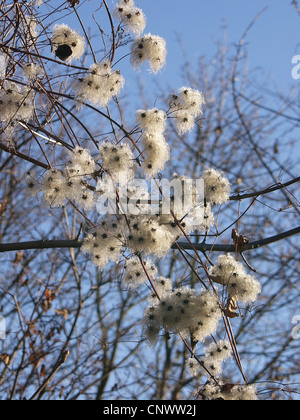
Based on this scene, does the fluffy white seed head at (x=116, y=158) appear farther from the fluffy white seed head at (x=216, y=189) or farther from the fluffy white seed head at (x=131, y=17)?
the fluffy white seed head at (x=131, y=17)

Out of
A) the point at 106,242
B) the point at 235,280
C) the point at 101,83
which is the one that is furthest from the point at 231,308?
the point at 101,83

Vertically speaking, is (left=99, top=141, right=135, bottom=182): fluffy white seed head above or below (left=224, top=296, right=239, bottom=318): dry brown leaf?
above

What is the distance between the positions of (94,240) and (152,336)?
2.49 ft

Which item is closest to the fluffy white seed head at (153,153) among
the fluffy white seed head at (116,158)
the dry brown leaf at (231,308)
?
the fluffy white seed head at (116,158)

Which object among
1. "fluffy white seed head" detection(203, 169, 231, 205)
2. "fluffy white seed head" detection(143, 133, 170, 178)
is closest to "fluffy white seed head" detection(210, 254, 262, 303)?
"fluffy white seed head" detection(203, 169, 231, 205)

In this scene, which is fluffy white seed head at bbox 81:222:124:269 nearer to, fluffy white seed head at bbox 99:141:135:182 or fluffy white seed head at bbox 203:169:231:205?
fluffy white seed head at bbox 99:141:135:182

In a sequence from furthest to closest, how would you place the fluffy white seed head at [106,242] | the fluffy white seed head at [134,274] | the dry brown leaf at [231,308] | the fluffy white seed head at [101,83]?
the fluffy white seed head at [134,274] → the fluffy white seed head at [101,83] → the fluffy white seed head at [106,242] → the dry brown leaf at [231,308]

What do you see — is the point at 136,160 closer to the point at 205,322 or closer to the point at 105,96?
the point at 105,96

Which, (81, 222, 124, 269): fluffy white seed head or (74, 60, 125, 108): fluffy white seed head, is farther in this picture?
(74, 60, 125, 108): fluffy white seed head

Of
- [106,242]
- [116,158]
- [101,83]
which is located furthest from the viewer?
[101,83]

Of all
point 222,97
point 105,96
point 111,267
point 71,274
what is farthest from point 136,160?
point 222,97

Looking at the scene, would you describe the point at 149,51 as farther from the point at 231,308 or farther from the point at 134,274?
the point at 231,308

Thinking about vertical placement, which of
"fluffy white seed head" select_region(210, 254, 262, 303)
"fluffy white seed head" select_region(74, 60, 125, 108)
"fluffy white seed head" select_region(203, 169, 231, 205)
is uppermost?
"fluffy white seed head" select_region(74, 60, 125, 108)
